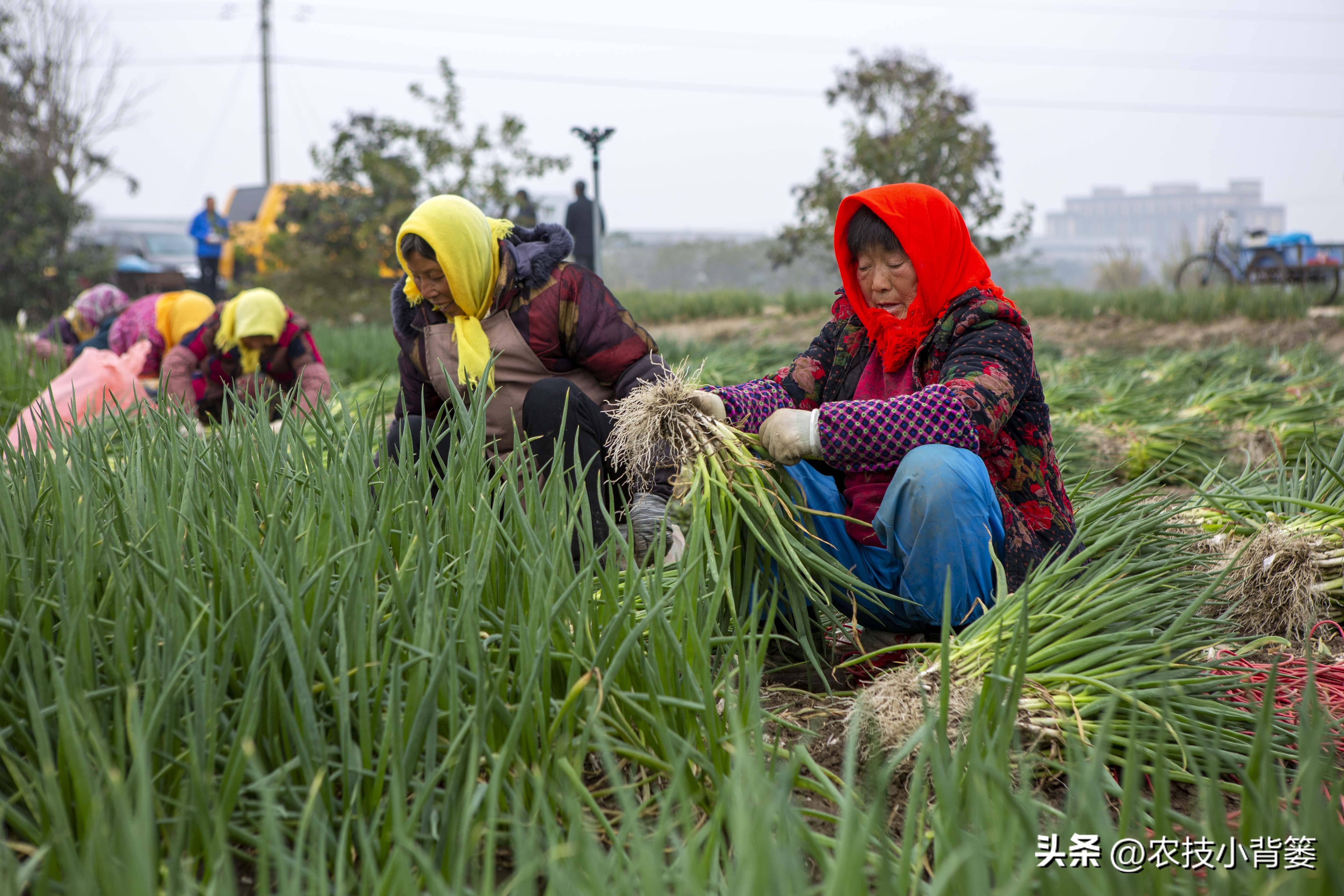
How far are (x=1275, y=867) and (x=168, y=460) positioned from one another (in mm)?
1557

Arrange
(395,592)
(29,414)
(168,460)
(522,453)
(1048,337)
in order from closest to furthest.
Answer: (395,592), (522,453), (168,460), (29,414), (1048,337)

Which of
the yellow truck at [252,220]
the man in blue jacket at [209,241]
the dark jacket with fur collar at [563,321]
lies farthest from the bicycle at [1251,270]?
the man in blue jacket at [209,241]

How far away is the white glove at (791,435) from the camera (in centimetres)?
156

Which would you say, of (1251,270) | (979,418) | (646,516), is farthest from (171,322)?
(1251,270)

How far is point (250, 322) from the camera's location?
361cm

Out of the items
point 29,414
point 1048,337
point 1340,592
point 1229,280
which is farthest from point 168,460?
point 1229,280

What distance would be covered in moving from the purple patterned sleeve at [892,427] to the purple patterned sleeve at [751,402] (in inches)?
4.7

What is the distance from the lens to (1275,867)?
2.61ft

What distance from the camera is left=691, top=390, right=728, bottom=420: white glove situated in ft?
5.16

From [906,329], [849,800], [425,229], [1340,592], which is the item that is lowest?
[1340,592]

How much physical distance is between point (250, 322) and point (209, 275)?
Result: 8721mm

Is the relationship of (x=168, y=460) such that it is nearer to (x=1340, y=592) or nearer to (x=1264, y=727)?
(x=1264, y=727)

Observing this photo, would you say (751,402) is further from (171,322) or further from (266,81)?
(266,81)

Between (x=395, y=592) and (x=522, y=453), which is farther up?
(x=522, y=453)
